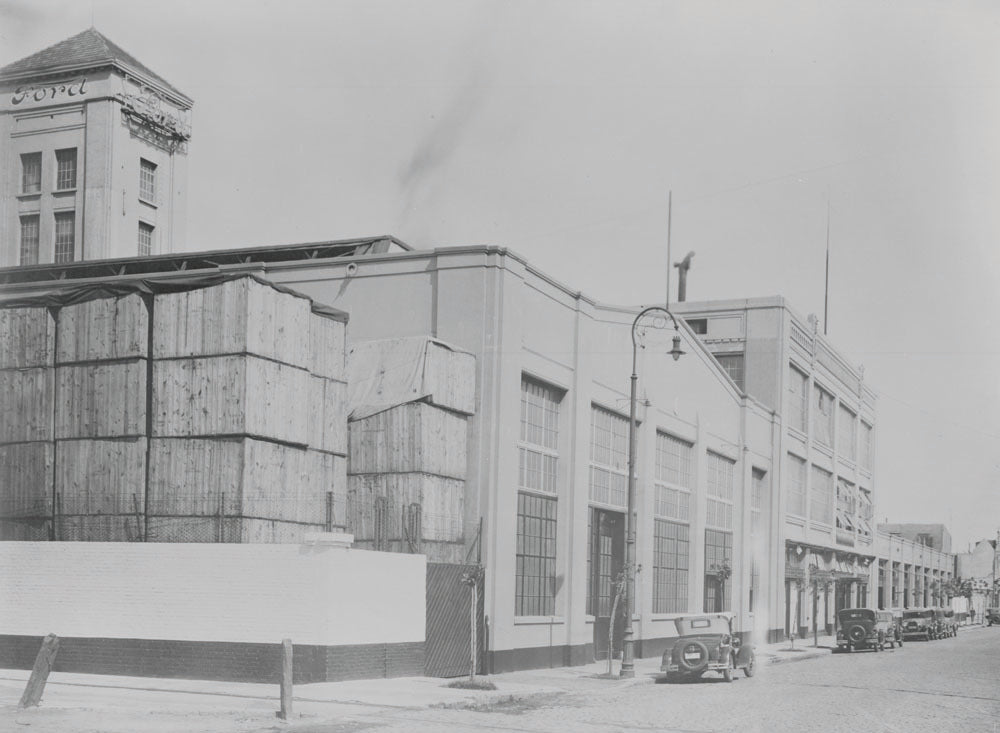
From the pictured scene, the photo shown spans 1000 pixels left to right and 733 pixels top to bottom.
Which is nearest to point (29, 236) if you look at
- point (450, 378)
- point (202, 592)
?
point (450, 378)

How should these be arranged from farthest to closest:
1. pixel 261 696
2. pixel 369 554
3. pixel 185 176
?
pixel 185 176, pixel 369 554, pixel 261 696

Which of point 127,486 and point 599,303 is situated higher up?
point 599,303

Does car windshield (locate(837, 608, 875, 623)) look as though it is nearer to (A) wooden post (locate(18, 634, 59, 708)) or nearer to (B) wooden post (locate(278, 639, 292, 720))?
(B) wooden post (locate(278, 639, 292, 720))

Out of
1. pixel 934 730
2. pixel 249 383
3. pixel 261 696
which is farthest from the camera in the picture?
pixel 249 383

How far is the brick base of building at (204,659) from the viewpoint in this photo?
21.3 metres

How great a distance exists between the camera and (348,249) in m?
33.8

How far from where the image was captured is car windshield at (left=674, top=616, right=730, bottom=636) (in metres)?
28.8

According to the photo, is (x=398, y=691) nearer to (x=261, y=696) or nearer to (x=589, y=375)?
(x=261, y=696)

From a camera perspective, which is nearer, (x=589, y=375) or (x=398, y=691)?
(x=398, y=691)

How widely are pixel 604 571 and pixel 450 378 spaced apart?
402 inches

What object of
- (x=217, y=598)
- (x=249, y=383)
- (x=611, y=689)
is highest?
(x=249, y=383)

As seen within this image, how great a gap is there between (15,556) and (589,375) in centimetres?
1526

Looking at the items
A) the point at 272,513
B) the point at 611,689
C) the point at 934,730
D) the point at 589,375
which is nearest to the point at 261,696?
the point at 272,513

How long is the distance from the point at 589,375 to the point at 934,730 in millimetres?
16310
